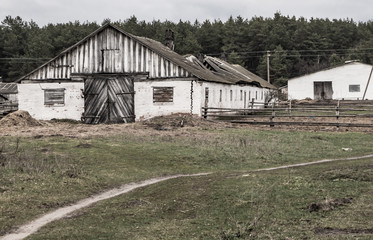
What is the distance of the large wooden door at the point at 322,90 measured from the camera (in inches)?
2694

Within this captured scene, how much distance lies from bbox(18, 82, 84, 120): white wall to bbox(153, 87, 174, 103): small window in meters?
5.77

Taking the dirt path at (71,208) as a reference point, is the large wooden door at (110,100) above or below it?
above

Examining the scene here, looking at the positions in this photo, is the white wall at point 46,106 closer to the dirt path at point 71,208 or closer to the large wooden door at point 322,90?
the dirt path at point 71,208

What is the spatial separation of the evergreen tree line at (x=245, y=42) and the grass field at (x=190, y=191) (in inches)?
3271

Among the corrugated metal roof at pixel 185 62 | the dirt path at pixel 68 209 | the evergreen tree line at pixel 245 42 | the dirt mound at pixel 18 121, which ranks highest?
the evergreen tree line at pixel 245 42

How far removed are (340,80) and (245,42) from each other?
5423 centimetres

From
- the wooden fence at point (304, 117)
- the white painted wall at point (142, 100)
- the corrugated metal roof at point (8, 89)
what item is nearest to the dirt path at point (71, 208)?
the wooden fence at point (304, 117)

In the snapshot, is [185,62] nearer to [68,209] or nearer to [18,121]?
[18,121]

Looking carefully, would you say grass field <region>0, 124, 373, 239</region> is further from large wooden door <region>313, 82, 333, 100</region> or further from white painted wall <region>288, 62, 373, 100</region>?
large wooden door <region>313, 82, 333, 100</region>

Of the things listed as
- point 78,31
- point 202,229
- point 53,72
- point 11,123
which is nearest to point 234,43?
point 78,31

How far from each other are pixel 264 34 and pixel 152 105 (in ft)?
272

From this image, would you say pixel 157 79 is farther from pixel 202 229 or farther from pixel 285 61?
pixel 285 61

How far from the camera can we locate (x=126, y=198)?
13555 mm

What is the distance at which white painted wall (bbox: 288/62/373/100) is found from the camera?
66.4 meters
